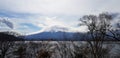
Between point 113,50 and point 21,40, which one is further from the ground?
point 21,40

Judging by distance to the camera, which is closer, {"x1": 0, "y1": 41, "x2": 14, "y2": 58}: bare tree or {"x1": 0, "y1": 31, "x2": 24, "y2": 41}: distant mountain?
{"x1": 0, "y1": 41, "x2": 14, "y2": 58}: bare tree

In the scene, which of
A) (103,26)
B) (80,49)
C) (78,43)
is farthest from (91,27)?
(78,43)

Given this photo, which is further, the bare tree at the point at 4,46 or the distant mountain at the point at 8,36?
the distant mountain at the point at 8,36

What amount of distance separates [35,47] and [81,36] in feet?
83.8

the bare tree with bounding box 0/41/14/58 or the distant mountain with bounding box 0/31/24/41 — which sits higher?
the distant mountain with bounding box 0/31/24/41

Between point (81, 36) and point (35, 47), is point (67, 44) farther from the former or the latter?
point (81, 36)

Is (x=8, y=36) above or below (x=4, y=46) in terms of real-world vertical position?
above

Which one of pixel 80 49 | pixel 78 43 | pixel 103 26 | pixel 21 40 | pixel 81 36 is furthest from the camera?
pixel 21 40

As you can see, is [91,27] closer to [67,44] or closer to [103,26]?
[103,26]

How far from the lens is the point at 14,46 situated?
239ft

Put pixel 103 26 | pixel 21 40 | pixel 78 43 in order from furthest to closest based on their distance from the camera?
pixel 21 40
pixel 78 43
pixel 103 26

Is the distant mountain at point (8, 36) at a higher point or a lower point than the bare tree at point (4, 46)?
higher

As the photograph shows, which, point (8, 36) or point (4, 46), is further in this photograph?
point (8, 36)

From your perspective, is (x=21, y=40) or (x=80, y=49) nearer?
(x=80, y=49)
